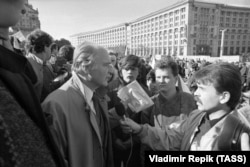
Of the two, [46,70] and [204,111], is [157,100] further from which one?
[46,70]

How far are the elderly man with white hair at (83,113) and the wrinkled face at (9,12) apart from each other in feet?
2.36

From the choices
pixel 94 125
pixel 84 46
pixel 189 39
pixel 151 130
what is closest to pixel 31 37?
pixel 84 46

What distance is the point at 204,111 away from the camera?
1678mm

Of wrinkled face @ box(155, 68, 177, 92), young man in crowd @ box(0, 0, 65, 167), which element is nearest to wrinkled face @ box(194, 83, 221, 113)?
wrinkled face @ box(155, 68, 177, 92)

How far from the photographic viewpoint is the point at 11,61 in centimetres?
76

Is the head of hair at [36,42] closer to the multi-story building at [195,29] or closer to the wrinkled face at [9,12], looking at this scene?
the wrinkled face at [9,12]

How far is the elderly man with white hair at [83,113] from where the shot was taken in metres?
1.46

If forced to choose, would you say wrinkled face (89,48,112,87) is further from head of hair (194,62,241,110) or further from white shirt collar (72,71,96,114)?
head of hair (194,62,241,110)

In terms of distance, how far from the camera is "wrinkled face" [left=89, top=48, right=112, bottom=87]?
66.5 inches

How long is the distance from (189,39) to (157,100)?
7350 cm

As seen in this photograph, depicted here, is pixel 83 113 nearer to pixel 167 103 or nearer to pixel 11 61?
pixel 11 61

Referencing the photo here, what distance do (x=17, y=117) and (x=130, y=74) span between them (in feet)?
7.70

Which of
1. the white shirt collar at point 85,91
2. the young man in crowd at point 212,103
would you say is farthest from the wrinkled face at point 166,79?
the white shirt collar at point 85,91

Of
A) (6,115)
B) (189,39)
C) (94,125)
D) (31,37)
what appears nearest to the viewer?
(6,115)
